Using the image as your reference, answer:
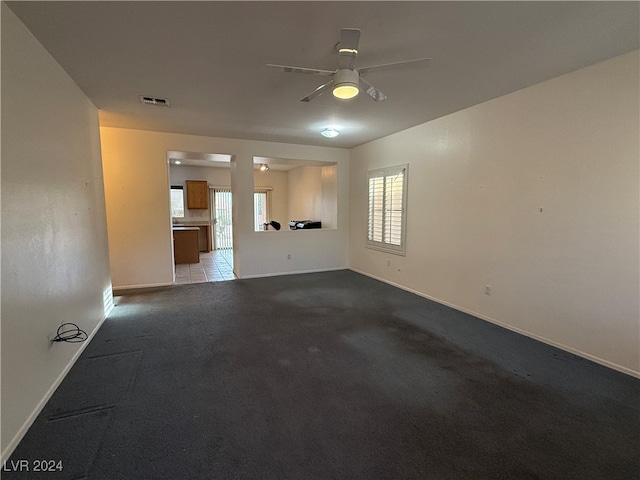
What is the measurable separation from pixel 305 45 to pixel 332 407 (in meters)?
2.69

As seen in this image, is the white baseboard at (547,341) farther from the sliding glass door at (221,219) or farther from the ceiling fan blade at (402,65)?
the sliding glass door at (221,219)

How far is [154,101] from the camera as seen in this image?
354 centimetres

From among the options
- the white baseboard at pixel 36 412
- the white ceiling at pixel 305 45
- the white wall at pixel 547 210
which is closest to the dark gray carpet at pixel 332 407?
the white baseboard at pixel 36 412

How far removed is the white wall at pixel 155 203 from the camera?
192 inches

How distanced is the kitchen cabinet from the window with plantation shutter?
431 cm

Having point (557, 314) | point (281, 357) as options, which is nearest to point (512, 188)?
point (557, 314)

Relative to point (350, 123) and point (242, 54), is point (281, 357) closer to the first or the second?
point (242, 54)

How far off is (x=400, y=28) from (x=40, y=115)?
2.75 metres

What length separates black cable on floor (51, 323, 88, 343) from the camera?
2386mm

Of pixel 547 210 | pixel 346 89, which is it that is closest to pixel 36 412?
pixel 346 89

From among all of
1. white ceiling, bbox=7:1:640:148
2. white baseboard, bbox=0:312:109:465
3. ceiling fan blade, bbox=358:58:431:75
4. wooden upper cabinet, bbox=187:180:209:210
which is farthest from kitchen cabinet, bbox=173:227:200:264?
ceiling fan blade, bbox=358:58:431:75

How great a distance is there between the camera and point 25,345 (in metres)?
1.91

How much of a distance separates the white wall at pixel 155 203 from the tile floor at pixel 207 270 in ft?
1.27

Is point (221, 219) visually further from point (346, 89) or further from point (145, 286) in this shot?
point (346, 89)
